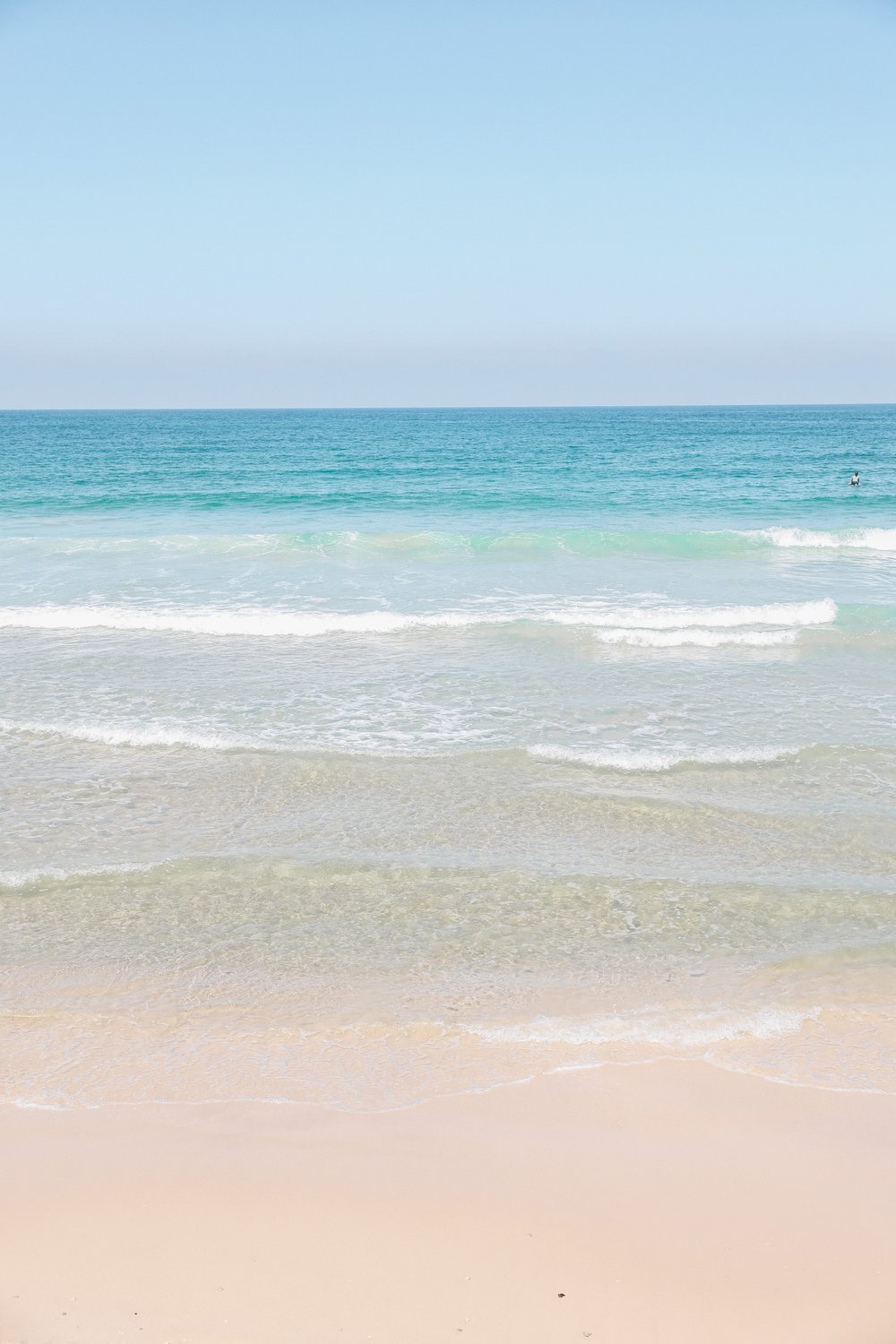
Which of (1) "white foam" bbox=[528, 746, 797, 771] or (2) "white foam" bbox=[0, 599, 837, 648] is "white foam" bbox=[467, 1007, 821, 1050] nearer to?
(1) "white foam" bbox=[528, 746, 797, 771]

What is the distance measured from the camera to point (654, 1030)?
5.04m

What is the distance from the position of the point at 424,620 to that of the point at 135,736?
5.89m

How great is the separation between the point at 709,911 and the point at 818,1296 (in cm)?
298

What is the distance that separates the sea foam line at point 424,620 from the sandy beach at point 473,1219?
31.4 ft

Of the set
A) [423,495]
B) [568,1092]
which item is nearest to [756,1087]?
[568,1092]

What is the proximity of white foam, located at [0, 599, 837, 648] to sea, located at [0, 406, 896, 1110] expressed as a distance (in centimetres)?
8

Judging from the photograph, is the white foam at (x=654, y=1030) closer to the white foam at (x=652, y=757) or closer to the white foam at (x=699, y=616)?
the white foam at (x=652, y=757)

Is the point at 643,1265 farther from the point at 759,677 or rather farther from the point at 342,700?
the point at 759,677

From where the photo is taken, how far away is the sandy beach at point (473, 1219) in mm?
3336

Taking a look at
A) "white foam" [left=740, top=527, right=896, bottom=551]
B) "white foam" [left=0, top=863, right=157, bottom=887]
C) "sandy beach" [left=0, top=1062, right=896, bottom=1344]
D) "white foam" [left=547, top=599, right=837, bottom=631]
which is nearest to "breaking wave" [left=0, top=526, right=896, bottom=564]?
"white foam" [left=740, top=527, right=896, bottom=551]

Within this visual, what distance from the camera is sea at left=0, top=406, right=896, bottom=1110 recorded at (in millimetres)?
4992

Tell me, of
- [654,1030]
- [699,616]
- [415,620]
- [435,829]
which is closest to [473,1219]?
[654,1030]

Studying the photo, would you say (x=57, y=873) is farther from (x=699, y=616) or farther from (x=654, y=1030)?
(x=699, y=616)

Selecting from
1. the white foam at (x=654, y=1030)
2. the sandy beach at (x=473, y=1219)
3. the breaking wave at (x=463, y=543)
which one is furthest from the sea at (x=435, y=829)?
the breaking wave at (x=463, y=543)
